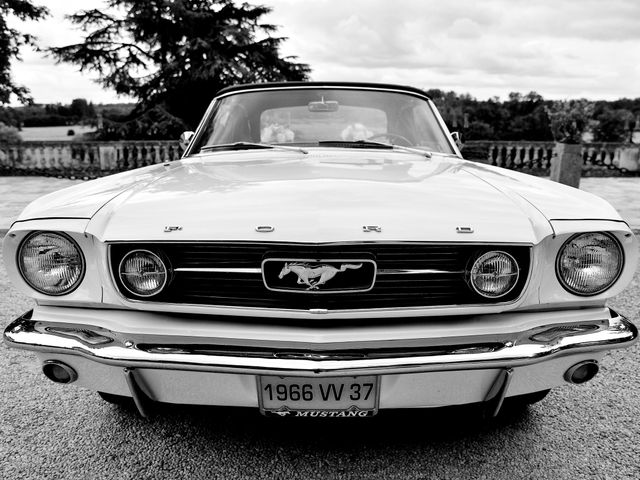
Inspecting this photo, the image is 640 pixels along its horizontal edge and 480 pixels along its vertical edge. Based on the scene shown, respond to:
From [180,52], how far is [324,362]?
1789cm

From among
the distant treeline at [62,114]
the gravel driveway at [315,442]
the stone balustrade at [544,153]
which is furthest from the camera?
the distant treeline at [62,114]

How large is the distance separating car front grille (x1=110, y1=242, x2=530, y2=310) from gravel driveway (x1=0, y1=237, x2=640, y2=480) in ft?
1.67

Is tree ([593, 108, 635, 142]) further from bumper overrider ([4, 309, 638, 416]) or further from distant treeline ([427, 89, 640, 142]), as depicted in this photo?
bumper overrider ([4, 309, 638, 416])

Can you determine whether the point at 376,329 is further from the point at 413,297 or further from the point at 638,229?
the point at 638,229

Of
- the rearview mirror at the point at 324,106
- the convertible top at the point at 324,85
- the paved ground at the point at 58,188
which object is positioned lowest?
the paved ground at the point at 58,188

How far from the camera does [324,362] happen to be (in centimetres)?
161

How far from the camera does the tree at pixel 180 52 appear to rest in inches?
688

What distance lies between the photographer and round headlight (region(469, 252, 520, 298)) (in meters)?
1.75

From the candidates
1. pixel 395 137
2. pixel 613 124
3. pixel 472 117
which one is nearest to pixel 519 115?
pixel 472 117

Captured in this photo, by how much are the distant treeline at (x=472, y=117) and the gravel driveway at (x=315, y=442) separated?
10.2 m

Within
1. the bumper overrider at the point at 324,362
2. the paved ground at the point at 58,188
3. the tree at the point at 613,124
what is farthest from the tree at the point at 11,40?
the tree at the point at 613,124

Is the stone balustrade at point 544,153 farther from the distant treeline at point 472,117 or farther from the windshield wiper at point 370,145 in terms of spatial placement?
the windshield wiper at point 370,145

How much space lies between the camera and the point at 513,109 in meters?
28.7

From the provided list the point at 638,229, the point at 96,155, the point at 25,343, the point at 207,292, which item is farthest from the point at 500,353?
the point at 96,155
